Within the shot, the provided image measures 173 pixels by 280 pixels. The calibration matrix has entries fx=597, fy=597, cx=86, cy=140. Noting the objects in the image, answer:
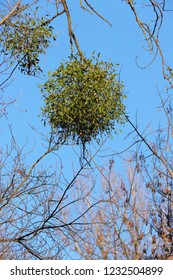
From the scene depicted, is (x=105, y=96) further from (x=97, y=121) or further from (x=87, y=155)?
(x=87, y=155)

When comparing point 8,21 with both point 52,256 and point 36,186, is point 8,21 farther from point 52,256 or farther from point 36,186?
point 52,256

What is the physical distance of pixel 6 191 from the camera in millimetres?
3885

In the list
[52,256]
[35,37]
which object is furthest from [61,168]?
[35,37]

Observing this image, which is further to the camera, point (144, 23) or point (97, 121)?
point (144, 23)

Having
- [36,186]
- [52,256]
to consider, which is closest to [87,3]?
[36,186]

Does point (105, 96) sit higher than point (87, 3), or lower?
lower

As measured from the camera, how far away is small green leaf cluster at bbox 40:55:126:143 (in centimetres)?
358

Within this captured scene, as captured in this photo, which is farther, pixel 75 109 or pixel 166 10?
pixel 166 10

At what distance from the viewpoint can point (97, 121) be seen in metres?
3.62

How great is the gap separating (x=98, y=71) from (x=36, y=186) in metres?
0.92

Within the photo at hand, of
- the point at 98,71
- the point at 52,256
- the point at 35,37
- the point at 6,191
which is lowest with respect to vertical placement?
the point at 52,256

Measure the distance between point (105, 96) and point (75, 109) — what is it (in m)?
0.20

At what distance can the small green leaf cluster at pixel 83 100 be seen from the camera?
3580 millimetres

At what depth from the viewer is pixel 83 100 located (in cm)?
359
